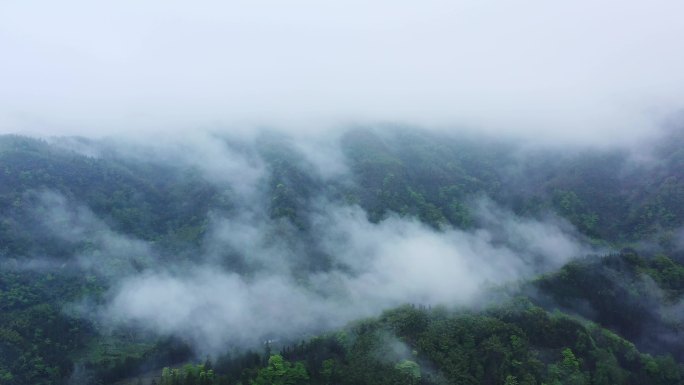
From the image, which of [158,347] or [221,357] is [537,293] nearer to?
[221,357]

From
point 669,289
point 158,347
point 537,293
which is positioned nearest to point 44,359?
point 158,347

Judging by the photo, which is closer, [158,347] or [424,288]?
[158,347]

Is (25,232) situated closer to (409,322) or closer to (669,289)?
(409,322)

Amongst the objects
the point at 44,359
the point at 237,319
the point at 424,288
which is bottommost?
the point at 44,359

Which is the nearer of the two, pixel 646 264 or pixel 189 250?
pixel 646 264

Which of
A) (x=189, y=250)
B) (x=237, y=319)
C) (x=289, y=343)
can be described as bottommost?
(x=289, y=343)

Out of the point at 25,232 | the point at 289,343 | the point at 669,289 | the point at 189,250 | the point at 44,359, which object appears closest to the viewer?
the point at 44,359

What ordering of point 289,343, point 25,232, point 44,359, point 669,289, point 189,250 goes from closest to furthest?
point 44,359 < point 289,343 < point 669,289 < point 25,232 < point 189,250

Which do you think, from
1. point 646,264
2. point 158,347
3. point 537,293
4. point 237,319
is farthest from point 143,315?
point 646,264

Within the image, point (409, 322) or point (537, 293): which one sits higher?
point (537, 293)
